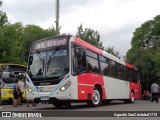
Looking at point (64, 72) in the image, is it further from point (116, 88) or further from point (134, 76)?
point (134, 76)

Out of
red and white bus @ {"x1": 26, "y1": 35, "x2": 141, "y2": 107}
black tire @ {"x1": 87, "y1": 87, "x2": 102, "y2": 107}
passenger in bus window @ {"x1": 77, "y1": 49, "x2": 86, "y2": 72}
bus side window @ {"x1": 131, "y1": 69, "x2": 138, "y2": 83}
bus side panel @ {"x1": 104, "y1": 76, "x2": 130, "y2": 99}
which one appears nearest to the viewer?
red and white bus @ {"x1": 26, "y1": 35, "x2": 141, "y2": 107}

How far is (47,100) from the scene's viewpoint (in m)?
17.0

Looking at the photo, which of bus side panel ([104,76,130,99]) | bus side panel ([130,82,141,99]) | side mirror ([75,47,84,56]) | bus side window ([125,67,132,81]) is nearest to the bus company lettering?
side mirror ([75,47,84,56])

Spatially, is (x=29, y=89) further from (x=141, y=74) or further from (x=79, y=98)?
(x=141, y=74)

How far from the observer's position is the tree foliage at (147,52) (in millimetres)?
53956

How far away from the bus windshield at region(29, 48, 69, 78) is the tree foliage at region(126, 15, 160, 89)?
31423 millimetres

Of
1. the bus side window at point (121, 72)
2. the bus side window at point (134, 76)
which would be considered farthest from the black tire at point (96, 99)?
the bus side window at point (134, 76)

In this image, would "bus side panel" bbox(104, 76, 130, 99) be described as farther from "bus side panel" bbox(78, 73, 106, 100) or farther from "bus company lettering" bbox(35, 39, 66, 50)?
"bus company lettering" bbox(35, 39, 66, 50)

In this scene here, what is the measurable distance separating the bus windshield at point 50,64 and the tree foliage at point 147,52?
3142 centimetres

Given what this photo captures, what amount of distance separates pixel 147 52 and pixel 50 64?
4076 centimetres

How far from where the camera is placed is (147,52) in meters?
56.4

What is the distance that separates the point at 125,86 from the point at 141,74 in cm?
3035

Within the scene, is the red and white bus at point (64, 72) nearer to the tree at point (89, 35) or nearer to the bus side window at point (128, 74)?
the bus side window at point (128, 74)

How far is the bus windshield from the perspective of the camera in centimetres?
1697
